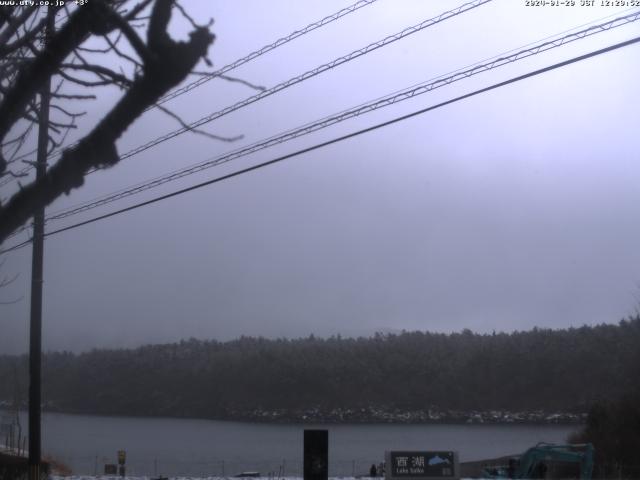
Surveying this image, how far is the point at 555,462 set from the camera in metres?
31.0

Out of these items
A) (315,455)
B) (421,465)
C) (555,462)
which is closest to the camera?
(315,455)

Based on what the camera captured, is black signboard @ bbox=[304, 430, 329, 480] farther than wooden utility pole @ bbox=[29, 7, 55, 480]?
No

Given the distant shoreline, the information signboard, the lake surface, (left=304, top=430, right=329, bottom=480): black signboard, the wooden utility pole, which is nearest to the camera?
(left=304, top=430, right=329, bottom=480): black signboard

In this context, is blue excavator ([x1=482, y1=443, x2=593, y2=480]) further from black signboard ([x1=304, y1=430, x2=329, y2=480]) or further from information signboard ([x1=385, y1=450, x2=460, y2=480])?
black signboard ([x1=304, y1=430, x2=329, y2=480])

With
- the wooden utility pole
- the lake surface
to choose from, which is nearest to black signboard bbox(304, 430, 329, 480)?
the wooden utility pole

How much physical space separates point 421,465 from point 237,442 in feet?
118

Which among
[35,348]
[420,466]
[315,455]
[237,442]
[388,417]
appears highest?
[35,348]

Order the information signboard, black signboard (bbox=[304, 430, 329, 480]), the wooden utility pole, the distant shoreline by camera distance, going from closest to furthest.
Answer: black signboard (bbox=[304, 430, 329, 480]) → the information signboard → the wooden utility pole → the distant shoreline

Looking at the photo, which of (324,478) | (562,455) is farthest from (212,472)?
(324,478)

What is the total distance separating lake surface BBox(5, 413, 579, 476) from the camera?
39625 millimetres

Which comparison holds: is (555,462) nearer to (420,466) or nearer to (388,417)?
(420,466)

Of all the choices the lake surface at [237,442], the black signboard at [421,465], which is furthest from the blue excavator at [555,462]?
the black signboard at [421,465]

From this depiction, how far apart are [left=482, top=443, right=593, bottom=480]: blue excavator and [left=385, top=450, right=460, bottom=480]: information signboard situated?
38.4 feet

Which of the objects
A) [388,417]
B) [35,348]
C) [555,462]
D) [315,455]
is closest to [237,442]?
[388,417]
